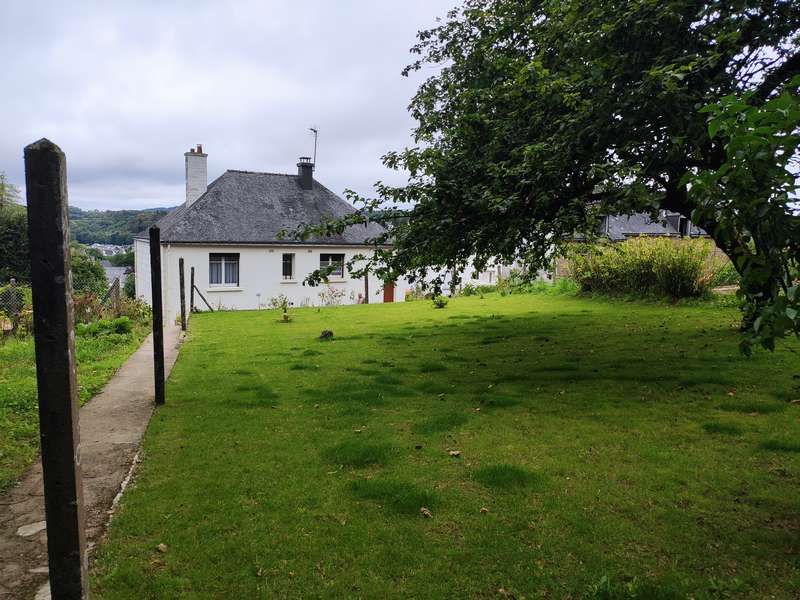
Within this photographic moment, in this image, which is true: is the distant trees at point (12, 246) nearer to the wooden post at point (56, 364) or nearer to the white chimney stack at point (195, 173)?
the white chimney stack at point (195, 173)

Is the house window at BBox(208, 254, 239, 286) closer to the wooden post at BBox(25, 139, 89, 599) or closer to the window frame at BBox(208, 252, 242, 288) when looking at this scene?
the window frame at BBox(208, 252, 242, 288)

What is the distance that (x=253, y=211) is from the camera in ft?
93.4

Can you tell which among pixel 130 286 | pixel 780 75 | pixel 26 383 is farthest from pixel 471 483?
pixel 130 286

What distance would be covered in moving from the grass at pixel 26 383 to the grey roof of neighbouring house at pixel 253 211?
12.8 meters

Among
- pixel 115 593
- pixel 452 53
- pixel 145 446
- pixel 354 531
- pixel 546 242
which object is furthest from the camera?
pixel 452 53

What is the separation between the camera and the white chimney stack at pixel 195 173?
31.1m

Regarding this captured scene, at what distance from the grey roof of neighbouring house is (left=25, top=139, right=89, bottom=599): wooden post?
22.8 meters

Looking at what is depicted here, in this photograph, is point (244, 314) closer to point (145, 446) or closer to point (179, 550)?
point (145, 446)

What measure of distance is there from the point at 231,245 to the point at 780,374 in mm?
23354

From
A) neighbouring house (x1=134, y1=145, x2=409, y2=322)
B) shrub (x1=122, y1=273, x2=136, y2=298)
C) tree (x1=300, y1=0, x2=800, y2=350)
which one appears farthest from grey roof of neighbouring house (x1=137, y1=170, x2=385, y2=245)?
tree (x1=300, y1=0, x2=800, y2=350)

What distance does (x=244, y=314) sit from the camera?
1964 centimetres

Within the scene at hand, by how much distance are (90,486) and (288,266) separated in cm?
2465

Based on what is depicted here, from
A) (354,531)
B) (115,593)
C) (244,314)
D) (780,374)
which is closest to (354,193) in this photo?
(354,531)

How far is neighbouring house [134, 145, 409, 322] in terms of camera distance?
84.6 ft
